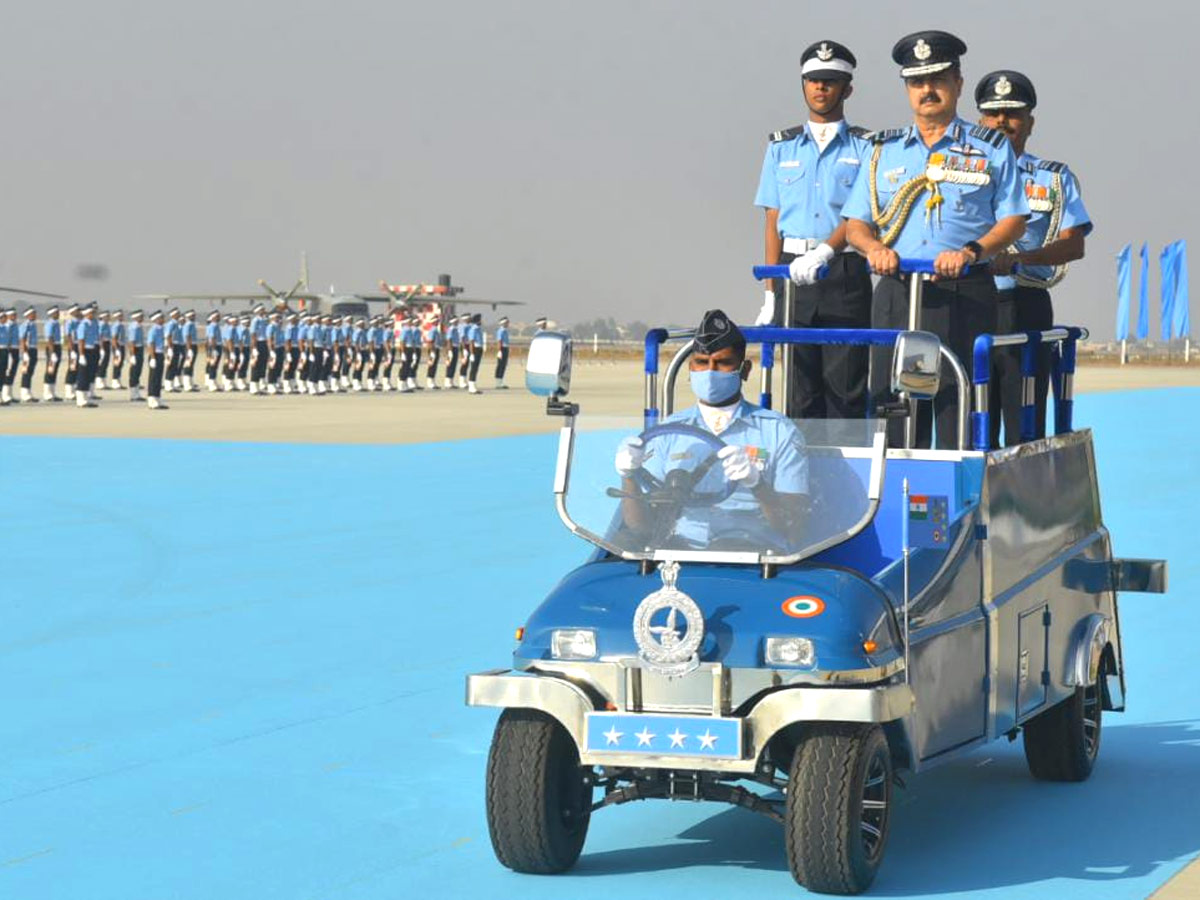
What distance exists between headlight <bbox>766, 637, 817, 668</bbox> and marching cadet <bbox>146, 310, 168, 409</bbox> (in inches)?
1399

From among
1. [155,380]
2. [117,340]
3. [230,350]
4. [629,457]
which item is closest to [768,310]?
[629,457]

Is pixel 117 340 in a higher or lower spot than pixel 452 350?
higher

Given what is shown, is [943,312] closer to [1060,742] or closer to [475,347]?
[1060,742]

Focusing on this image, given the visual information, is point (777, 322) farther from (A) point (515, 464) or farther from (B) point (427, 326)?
(B) point (427, 326)

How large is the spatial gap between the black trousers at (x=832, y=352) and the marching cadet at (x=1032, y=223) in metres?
0.57

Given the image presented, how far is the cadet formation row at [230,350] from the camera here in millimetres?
41875

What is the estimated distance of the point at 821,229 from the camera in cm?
946

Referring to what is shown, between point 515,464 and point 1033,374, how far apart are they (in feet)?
53.4

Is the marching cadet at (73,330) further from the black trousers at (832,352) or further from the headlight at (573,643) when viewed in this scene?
the headlight at (573,643)

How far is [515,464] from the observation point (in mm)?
24719

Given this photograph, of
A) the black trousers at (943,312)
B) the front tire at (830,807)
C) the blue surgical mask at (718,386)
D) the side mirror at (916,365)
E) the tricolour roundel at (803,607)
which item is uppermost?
the black trousers at (943,312)

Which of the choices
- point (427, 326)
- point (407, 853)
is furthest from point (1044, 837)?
point (427, 326)

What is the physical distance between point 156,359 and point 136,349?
2.18m

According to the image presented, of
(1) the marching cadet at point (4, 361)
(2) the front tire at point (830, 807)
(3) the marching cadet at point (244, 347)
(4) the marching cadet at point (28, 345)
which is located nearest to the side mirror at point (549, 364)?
(2) the front tire at point (830, 807)
